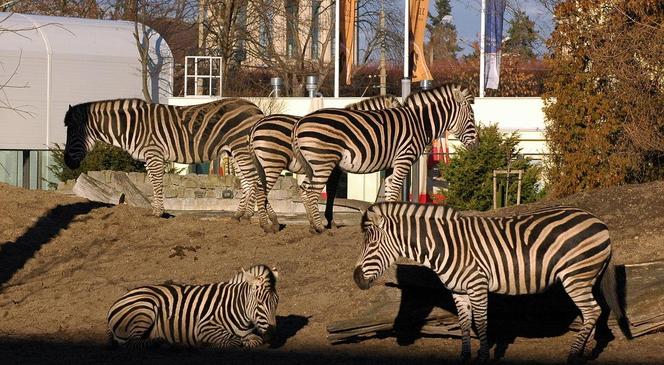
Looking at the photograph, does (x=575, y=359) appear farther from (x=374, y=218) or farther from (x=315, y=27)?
(x=315, y=27)

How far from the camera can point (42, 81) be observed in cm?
3622

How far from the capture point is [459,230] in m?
11.1

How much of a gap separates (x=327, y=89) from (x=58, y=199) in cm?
3194

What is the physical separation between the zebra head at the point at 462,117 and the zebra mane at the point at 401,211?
20.0 ft

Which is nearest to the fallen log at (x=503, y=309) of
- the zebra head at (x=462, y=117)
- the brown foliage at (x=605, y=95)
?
the zebra head at (x=462, y=117)

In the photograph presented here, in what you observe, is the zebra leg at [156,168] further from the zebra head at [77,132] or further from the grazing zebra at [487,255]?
the grazing zebra at [487,255]

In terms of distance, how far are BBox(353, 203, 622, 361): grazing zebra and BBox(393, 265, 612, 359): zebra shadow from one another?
1083 mm

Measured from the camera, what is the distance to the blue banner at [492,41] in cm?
3366

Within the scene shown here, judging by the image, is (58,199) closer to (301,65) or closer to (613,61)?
(613,61)

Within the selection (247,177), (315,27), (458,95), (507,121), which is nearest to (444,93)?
(458,95)

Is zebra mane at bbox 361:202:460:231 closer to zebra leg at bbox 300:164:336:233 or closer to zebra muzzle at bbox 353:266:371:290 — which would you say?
zebra muzzle at bbox 353:266:371:290

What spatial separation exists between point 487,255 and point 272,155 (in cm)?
669

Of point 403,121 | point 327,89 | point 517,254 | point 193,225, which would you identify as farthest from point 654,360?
point 327,89

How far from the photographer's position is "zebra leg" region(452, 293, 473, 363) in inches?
425
